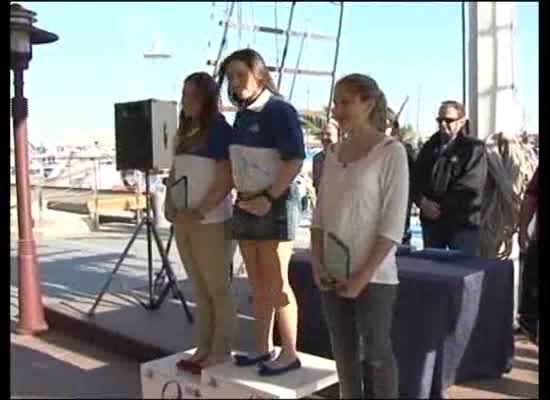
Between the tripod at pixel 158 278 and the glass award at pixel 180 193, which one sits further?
the tripod at pixel 158 278

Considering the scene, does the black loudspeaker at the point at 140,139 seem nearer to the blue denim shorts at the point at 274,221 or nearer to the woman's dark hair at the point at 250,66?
the blue denim shorts at the point at 274,221

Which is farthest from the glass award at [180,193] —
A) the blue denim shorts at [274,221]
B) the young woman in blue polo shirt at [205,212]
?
the blue denim shorts at [274,221]

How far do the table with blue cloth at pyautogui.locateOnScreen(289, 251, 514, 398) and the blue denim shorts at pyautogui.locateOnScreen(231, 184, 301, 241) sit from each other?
1.78 ft

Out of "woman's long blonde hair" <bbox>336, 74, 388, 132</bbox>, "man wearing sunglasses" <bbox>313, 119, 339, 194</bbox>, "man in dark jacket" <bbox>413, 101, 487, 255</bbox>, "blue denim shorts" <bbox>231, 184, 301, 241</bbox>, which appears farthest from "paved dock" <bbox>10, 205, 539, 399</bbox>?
"man in dark jacket" <bbox>413, 101, 487, 255</bbox>

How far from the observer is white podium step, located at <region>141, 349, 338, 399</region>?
155 cm

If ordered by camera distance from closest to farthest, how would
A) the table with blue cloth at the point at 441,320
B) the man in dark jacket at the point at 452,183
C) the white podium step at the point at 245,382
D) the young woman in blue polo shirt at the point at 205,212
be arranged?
the young woman in blue polo shirt at the point at 205,212
the white podium step at the point at 245,382
the man in dark jacket at the point at 452,183
the table with blue cloth at the point at 441,320

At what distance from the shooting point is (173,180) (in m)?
1.46

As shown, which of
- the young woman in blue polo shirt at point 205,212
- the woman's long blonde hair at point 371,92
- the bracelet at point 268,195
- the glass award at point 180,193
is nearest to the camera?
the woman's long blonde hair at point 371,92

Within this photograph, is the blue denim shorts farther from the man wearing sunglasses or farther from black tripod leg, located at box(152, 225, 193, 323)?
black tripod leg, located at box(152, 225, 193, 323)

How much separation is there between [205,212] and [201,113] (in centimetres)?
25

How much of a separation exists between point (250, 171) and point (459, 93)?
51cm

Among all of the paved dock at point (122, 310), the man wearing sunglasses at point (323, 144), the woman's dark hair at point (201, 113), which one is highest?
the woman's dark hair at point (201, 113)

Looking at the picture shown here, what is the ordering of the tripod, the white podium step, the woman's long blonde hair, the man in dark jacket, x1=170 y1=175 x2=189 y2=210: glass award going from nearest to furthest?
the woman's long blonde hair, x1=170 y1=175 x2=189 y2=210: glass award, the white podium step, the man in dark jacket, the tripod

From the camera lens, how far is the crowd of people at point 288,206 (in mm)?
1081
